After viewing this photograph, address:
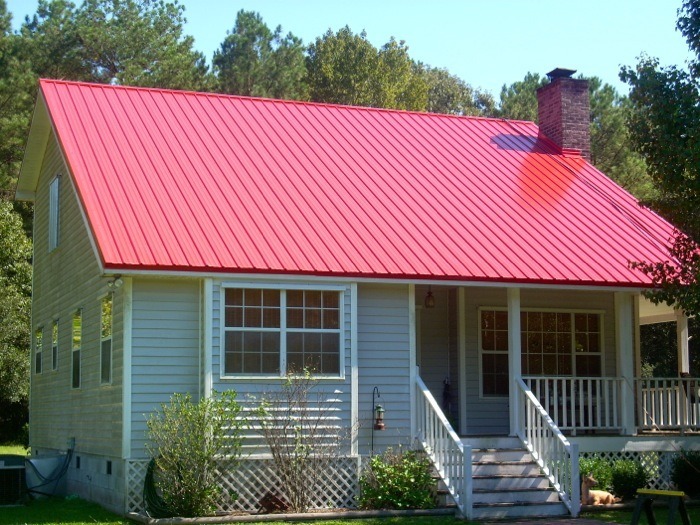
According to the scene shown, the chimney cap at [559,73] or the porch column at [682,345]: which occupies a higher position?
the chimney cap at [559,73]

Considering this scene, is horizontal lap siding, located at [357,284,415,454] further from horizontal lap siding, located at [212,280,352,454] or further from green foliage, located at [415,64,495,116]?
green foliage, located at [415,64,495,116]

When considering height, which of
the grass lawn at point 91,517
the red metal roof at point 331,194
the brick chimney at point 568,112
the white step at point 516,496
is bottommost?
the grass lawn at point 91,517

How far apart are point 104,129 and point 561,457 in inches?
385

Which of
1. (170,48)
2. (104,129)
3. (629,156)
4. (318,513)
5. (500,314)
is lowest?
(318,513)

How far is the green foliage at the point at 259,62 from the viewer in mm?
52781

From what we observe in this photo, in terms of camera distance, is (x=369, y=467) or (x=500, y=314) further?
(x=500, y=314)

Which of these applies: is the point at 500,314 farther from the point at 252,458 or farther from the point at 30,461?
the point at 30,461

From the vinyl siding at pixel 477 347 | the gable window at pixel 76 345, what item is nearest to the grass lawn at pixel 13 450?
the gable window at pixel 76 345

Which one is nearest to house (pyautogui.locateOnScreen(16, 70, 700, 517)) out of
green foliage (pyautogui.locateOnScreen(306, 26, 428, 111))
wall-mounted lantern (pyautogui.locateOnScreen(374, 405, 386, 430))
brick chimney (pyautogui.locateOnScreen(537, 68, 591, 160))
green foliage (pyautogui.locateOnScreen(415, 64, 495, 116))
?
wall-mounted lantern (pyautogui.locateOnScreen(374, 405, 386, 430))

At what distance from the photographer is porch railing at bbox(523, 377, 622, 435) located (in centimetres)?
1797

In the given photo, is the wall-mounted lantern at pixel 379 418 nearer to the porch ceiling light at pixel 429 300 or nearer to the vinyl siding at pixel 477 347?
the porch ceiling light at pixel 429 300

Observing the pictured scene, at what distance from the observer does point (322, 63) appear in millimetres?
53969

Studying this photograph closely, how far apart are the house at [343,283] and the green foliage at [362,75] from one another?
94.7 feet

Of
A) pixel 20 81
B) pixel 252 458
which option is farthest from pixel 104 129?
pixel 20 81
